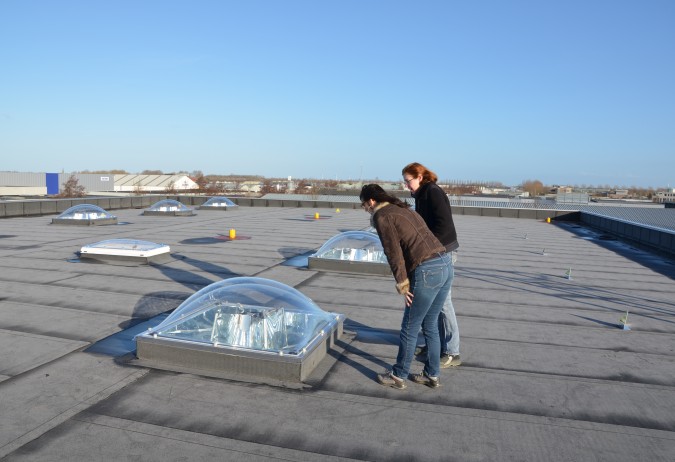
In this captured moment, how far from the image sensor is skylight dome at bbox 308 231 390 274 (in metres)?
11.6

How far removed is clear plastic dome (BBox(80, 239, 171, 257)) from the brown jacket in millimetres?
8772

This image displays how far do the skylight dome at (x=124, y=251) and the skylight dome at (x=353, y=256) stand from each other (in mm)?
3718

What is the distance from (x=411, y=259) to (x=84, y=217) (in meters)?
19.4

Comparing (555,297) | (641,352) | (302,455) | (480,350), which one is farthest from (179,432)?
(555,297)

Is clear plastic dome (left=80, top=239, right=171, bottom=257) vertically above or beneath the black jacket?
beneath

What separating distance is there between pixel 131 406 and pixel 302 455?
1.72 metres

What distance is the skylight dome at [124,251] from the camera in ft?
39.3

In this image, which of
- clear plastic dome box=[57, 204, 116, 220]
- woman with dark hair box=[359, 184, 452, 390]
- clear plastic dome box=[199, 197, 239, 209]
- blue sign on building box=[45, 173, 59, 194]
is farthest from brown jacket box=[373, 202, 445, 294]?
blue sign on building box=[45, 173, 59, 194]

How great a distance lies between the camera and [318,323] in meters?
6.21

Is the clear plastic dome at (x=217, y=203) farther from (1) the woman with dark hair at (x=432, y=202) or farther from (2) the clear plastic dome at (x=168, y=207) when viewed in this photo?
(1) the woman with dark hair at (x=432, y=202)

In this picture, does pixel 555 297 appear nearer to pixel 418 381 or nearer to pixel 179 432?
pixel 418 381

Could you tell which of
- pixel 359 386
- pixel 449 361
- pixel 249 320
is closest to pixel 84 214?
pixel 249 320

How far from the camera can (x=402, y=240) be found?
4723 millimetres

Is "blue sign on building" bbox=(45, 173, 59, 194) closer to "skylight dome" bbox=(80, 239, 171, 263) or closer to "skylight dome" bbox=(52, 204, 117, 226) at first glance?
"skylight dome" bbox=(52, 204, 117, 226)
